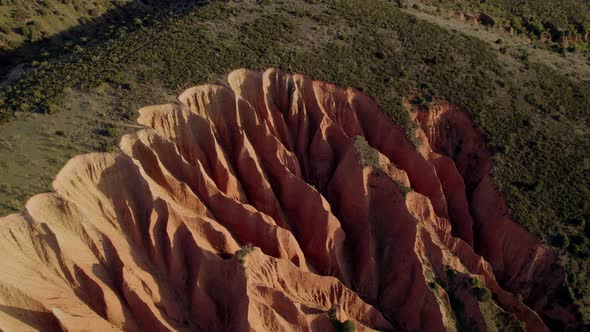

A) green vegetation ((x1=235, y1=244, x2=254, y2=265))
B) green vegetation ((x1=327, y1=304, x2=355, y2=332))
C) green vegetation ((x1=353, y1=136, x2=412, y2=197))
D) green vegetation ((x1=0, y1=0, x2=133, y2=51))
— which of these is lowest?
green vegetation ((x1=327, y1=304, x2=355, y2=332))

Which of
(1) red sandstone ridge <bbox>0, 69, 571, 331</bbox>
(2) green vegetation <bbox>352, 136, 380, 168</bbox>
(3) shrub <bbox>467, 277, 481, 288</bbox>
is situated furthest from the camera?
(2) green vegetation <bbox>352, 136, 380, 168</bbox>

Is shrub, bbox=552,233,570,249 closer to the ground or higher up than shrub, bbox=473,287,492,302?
higher up

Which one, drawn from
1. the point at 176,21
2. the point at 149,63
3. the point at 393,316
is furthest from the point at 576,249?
the point at 176,21

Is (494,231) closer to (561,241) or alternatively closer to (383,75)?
(561,241)

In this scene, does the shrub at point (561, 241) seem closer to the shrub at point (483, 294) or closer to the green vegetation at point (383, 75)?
the green vegetation at point (383, 75)

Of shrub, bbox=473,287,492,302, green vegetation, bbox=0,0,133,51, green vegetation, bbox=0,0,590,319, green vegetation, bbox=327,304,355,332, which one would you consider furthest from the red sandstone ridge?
green vegetation, bbox=0,0,133,51

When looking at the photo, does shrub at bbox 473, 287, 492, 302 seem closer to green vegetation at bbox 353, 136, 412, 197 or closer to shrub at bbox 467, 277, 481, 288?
shrub at bbox 467, 277, 481, 288

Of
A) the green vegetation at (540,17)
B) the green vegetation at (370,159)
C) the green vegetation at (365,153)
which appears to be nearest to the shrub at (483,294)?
the green vegetation at (370,159)
